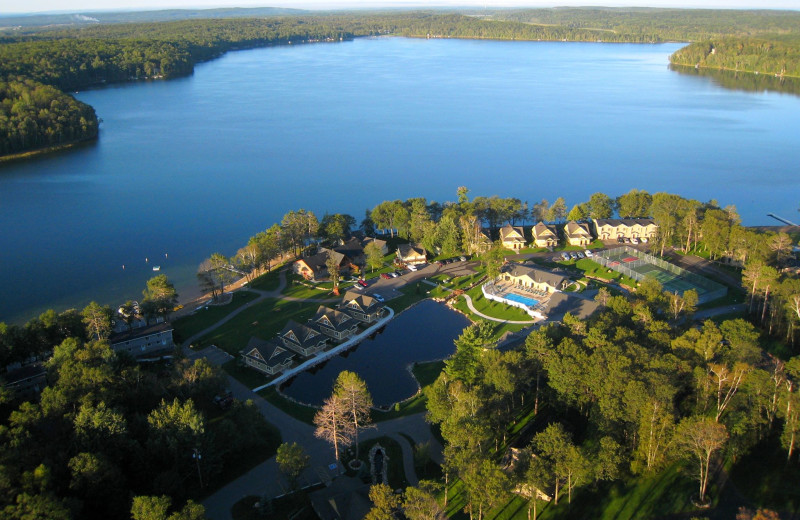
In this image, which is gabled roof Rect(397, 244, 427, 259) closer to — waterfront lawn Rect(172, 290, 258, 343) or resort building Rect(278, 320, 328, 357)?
waterfront lawn Rect(172, 290, 258, 343)

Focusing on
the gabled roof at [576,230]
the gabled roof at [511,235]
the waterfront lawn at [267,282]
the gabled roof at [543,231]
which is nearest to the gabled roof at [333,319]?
the waterfront lawn at [267,282]

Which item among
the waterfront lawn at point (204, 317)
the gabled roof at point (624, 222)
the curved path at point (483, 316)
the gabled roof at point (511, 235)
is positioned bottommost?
the waterfront lawn at point (204, 317)

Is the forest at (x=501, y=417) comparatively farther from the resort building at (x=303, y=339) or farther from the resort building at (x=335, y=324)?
the resort building at (x=335, y=324)

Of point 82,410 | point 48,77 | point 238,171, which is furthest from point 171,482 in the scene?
point 48,77

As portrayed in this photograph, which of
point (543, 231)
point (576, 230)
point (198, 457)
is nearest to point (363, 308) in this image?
point (198, 457)

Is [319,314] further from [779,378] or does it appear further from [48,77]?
[48,77]
